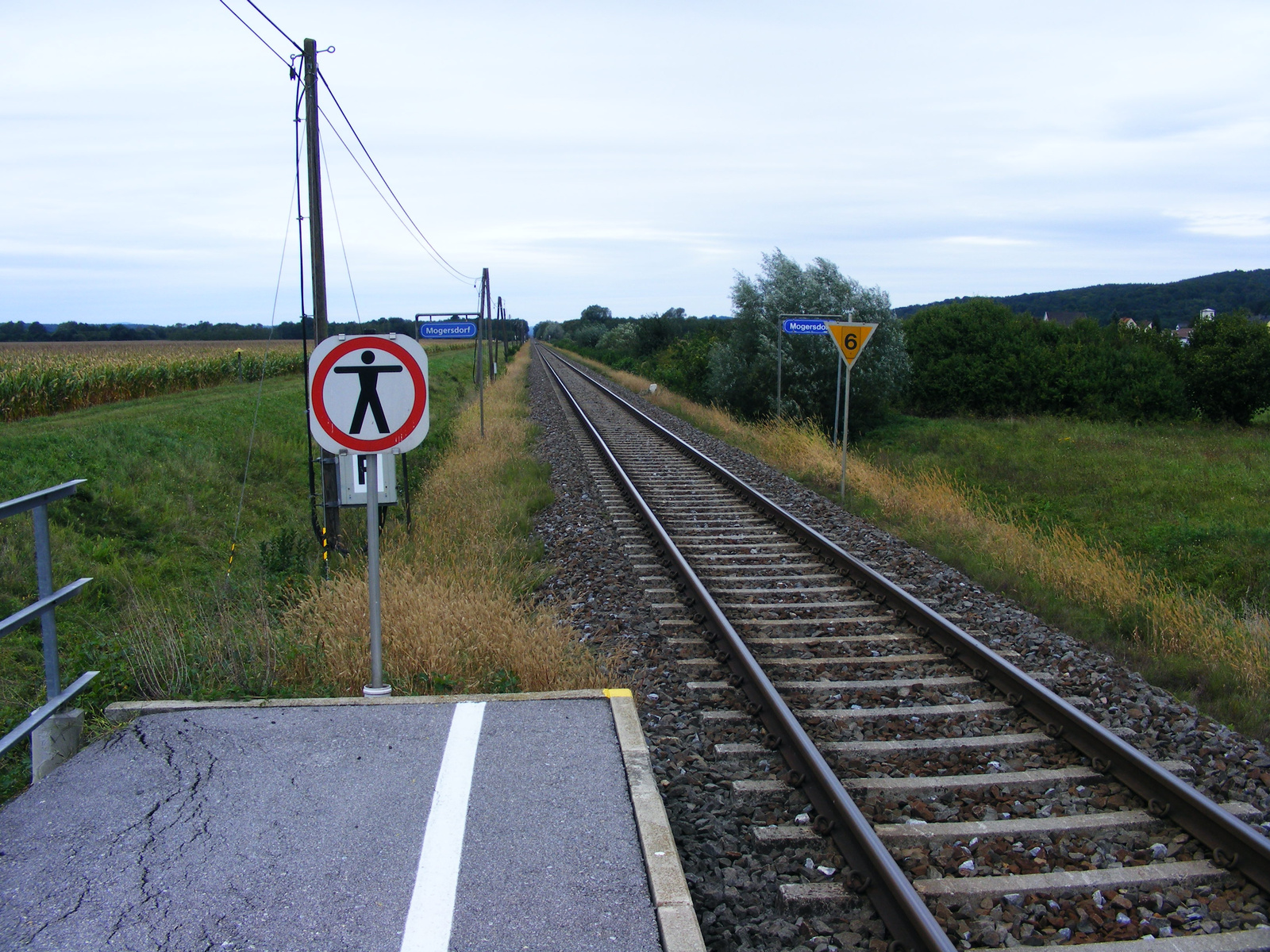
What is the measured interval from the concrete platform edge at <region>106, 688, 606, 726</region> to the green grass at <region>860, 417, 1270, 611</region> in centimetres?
772

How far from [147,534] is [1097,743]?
1137cm

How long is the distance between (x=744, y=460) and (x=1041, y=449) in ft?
29.8

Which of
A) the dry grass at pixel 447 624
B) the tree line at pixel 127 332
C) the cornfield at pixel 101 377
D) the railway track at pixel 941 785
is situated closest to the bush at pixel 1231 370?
the railway track at pixel 941 785

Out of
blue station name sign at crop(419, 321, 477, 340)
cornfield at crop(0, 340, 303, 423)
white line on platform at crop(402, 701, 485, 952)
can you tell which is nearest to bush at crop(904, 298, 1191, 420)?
blue station name sign at crop(419, 321, 477, 340)

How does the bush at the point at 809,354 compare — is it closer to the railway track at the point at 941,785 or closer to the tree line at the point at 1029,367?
the tree line at the point at 1029,367

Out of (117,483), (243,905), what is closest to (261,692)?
(243,905)

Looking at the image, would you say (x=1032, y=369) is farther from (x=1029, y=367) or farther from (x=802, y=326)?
(x=802, y=326)

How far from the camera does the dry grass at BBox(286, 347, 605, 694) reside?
18.3 feet

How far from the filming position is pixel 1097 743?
4.83 metres

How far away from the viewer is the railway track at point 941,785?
3.56 m

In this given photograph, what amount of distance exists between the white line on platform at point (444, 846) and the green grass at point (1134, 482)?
27.6 feet

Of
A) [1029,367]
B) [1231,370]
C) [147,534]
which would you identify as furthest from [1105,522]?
[1231,370]

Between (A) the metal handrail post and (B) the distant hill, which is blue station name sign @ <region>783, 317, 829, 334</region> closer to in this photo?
(A) the metal handrail post

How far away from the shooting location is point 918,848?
397 centimetres
